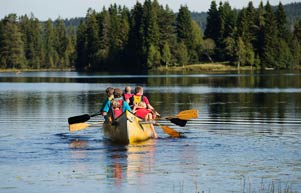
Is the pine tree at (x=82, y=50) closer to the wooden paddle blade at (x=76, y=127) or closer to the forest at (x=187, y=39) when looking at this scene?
the forest at (x=187, y=39)

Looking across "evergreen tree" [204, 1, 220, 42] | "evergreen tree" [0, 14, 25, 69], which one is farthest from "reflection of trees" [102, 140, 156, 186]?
"evergreen tree" [0, 14, 25, 69]

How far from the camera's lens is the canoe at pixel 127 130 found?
23469 millimetres

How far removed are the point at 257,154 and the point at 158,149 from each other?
11.0 ft

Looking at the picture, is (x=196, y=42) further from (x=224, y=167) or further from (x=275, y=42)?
→ (x=224, y=167)

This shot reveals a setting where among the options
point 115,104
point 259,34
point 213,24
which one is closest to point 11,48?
point 213,24

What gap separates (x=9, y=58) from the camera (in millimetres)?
180000

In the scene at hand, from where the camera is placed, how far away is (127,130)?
928 inches

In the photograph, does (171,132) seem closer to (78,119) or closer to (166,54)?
(78,119)

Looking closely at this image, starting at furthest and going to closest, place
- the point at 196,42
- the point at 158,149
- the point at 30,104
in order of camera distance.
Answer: the point at 196,42 < the point at 30,104 < the point at 158,149

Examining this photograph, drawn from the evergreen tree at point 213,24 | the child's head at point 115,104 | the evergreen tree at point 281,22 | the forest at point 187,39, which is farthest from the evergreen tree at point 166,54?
the child's head at point 115,104

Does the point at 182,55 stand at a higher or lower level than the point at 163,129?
higher

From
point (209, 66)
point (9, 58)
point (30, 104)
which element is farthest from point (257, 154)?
point (9, 58)

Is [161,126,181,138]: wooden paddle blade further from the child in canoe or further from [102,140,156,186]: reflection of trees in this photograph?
[102,140,156,186]: reflection of trees

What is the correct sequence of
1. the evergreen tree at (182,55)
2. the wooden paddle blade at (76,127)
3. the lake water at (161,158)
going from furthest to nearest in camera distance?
the evergreen tree at (182,55)
the wooden paddle blade at (76,127)
the lake water at (161,158)
